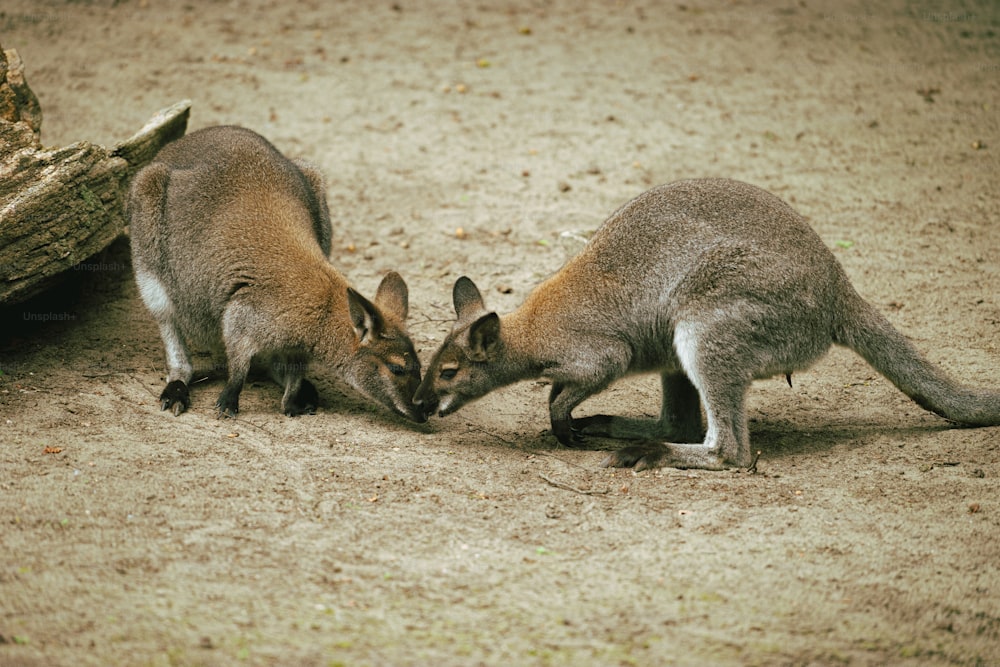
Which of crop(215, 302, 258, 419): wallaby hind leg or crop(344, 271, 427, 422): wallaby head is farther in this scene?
crop(215, 302, 258, 419): wallaby hind leg

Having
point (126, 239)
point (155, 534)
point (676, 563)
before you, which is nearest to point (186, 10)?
point (126, 239)

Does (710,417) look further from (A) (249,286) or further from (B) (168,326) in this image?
(B) (168,326)

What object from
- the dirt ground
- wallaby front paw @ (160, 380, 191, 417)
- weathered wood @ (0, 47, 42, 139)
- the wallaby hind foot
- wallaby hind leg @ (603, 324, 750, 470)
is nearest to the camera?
the dirt ground

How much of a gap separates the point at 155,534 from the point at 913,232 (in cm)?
678

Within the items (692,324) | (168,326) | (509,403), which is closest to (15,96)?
(168,326)

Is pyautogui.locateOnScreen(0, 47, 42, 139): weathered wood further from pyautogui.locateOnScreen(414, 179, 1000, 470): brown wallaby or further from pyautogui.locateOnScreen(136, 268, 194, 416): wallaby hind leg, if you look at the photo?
pyautogui.locateOnScreen(414, 179, 1000, 470): brown wallaby

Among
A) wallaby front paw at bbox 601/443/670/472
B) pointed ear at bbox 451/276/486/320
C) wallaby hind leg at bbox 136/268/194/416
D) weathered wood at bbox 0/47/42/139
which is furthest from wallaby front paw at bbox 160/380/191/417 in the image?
wallaby front paw at bbox 601/443/670/472

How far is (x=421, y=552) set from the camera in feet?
15.3

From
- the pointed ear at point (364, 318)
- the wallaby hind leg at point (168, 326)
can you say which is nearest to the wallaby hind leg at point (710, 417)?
the pointed ear at point (364, 318)

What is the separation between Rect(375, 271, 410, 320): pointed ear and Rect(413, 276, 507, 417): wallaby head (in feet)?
1.83

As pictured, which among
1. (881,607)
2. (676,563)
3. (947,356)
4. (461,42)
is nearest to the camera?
(881,607)

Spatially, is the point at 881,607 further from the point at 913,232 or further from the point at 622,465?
the point at 913,232

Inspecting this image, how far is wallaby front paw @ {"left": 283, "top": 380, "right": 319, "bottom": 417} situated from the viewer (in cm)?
644

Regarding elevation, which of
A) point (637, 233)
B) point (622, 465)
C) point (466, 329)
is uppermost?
point (637, 233)
